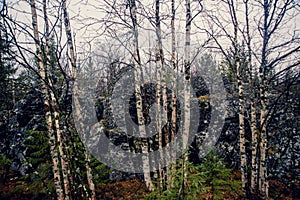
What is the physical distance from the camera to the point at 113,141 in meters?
11.1

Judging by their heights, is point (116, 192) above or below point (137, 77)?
below

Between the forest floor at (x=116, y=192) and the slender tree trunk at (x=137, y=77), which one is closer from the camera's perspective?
the slender tree trunk at (x=137, y=77)

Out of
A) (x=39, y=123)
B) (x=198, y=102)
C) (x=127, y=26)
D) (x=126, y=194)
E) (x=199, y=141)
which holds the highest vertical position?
(x=127, y=26)

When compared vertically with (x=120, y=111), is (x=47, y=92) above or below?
above

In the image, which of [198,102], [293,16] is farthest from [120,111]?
[293,16]

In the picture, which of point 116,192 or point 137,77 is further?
point 116,192

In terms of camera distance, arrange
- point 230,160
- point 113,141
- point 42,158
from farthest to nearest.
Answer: point 113,141 → point 230,160 → point 42,158

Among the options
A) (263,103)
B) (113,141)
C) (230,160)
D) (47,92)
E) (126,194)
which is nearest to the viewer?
(263,103)

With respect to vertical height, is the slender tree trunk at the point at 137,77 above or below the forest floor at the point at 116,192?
above

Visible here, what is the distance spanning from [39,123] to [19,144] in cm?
146

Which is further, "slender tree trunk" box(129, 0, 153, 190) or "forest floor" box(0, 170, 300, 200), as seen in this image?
"forest floor" box(0, 170, 300, 200)

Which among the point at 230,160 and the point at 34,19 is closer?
the point at 34,19

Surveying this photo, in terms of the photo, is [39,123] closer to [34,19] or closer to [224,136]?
[34,19]

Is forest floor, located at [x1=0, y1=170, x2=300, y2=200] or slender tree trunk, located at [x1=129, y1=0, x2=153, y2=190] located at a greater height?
slender tree trunk, located at [x1=129, y1=0, x2=153, y2=190]
